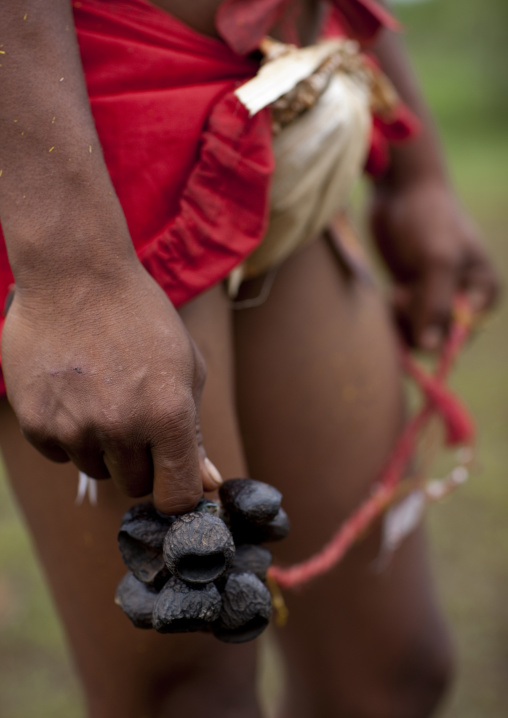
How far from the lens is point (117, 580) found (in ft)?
2.44

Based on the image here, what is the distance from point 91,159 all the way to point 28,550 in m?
1.76

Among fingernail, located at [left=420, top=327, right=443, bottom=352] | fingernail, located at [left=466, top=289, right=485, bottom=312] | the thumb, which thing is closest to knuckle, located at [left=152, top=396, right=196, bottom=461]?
the thumb

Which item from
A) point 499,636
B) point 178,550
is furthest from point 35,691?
point 178,550

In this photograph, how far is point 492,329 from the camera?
3.59m

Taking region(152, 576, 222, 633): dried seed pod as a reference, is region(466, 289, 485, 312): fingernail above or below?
below

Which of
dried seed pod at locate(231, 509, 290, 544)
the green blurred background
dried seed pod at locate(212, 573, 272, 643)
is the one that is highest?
dried seed pod at locate(231, 509, 290, 544)

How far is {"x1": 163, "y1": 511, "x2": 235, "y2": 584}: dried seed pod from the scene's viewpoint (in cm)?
57

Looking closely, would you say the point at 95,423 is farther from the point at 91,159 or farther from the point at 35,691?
the point at 35,691

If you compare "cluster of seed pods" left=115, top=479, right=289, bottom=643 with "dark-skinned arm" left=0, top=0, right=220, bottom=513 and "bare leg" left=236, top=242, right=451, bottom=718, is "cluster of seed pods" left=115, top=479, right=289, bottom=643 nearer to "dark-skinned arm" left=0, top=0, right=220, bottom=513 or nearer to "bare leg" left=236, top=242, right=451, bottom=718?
"dark-skinned arm" left=0, top=0, right=220, bottom=513

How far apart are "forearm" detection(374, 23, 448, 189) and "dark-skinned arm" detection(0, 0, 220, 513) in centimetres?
80

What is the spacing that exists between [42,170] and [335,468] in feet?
1.93

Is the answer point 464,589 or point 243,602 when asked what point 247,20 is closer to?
point 243,602

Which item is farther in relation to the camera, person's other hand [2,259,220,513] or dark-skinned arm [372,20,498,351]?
dark-skinned arm [372,20,498,351]

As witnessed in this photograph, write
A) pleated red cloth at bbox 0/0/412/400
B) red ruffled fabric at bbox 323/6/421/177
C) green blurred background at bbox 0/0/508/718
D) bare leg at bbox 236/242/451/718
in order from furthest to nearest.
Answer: green blurred background at bbox 0/0/508/718 → red ruffled fabric at bbox 323/6/421/177 → bare leg at bbox 236/242/451/718 → pleated red cloth at bbox 0/0/412/400
